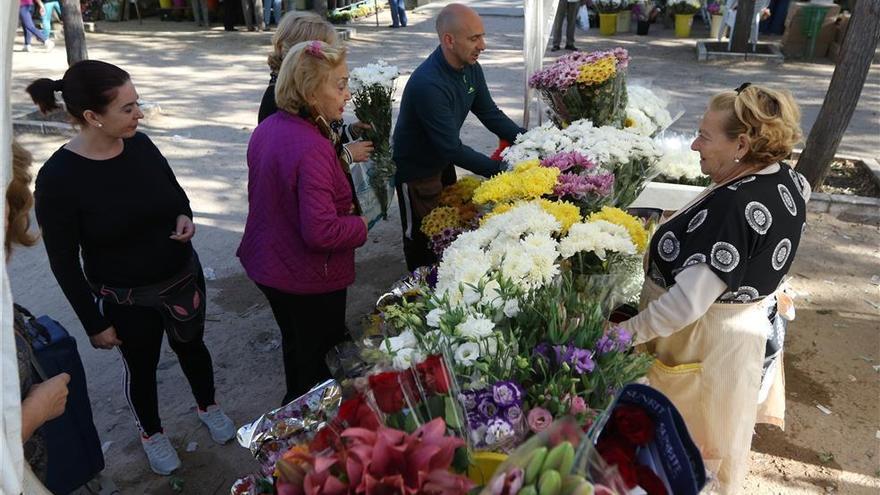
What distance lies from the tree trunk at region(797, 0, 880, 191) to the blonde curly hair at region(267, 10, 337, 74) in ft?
14.9

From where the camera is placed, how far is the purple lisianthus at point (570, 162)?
8.36 feet

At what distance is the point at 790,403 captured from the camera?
3.47 metres

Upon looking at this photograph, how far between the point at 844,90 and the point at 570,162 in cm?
425

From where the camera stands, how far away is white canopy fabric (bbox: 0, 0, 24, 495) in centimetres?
125

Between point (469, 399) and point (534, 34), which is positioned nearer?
point (469, 399)

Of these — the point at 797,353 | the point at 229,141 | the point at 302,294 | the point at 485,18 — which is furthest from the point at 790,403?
the point at 485,18

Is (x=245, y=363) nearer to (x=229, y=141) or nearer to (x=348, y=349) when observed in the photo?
(x=348, y=349)

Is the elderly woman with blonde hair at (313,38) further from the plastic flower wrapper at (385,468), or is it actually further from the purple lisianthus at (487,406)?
the plastic flower wrapper at (385,468)

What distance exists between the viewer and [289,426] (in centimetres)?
162

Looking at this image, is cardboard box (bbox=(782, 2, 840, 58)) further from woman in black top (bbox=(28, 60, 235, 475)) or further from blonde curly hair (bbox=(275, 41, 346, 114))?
woman in black top (bbox=(28, 60, 235, 475))

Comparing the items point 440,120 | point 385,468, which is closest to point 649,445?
point 385,468

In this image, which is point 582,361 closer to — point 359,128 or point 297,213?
point 297,213

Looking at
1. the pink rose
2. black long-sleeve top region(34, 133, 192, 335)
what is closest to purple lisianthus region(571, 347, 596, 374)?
the pink rose

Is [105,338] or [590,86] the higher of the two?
[590,86]
